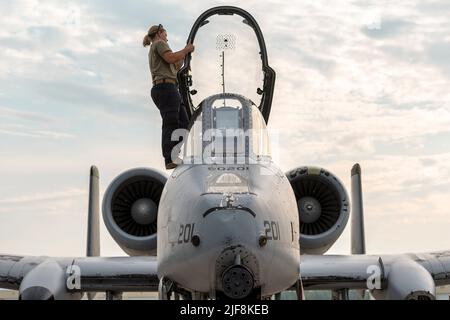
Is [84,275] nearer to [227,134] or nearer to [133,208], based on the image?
[133,208]

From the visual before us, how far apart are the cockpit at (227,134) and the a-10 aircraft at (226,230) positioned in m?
0.01

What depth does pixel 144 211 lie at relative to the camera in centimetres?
1316

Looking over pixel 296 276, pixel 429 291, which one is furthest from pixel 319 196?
pixel 296 276

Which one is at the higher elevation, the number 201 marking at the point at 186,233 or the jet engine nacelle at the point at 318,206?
the jet engine nacelle at the point at 318,206

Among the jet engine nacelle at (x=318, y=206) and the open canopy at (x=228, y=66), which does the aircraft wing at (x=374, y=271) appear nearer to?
the jet engine nacelle at (x=318, y=206)

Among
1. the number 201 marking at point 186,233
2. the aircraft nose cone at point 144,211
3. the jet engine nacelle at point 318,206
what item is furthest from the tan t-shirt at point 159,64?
the jet engine nacelle at point 318,206

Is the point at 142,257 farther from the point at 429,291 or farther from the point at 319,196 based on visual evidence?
the point at 429,291

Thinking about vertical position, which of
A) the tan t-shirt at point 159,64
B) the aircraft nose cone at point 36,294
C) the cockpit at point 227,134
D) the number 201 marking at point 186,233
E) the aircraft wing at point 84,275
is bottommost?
the number 201 marking at point 186,233

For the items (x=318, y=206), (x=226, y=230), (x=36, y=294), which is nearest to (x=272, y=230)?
(x=226, y=230)

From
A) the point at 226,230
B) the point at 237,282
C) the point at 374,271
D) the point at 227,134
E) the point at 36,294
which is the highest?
the point at 227,134

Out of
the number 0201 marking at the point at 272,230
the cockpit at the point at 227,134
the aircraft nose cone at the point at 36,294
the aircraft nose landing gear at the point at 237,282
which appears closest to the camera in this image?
the aircraft nose landing gear at the point at 237,282

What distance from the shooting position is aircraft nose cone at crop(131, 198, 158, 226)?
13.1 m

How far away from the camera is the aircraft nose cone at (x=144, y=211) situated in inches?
517

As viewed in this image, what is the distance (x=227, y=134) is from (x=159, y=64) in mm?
1746
